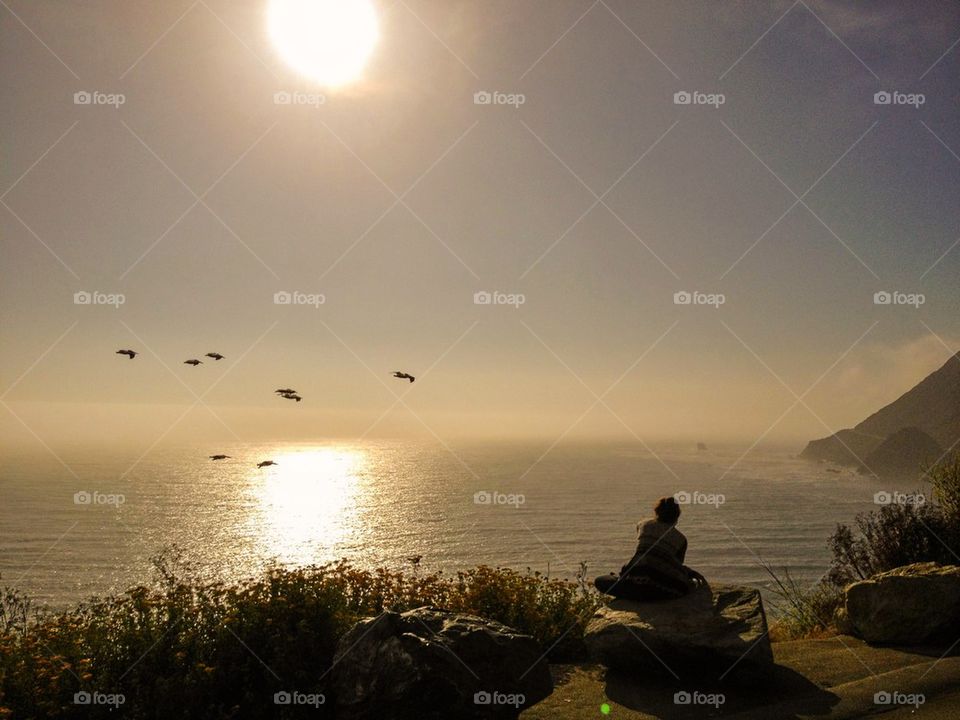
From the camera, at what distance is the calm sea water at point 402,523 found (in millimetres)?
48656

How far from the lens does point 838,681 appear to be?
782cm

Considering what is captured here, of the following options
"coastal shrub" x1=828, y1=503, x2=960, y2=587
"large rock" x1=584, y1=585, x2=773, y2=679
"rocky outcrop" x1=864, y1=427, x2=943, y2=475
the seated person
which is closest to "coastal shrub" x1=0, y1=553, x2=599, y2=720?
"large rock" x1=584, y1=585, x2=773, y2=679

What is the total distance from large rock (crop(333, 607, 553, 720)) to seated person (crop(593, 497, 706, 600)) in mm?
2646

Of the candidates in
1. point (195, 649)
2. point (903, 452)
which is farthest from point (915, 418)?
point (195, 649)

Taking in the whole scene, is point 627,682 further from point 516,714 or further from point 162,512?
point 162,512

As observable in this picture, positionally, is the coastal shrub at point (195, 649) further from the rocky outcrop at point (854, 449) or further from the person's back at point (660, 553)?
the rocky outcrop at point (854, 449)

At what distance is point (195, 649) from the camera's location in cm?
753

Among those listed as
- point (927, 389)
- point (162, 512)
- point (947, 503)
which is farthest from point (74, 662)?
point (927, 389)

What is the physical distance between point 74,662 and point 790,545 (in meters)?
62.5

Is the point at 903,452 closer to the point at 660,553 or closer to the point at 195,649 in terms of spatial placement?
the point at 660,553

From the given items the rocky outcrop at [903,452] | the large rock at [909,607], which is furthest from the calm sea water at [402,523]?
the rocky outcrop at [903,452]

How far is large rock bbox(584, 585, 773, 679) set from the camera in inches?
304

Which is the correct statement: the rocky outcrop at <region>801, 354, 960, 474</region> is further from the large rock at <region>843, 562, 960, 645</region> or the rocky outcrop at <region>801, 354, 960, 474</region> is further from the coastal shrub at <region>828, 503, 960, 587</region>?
the large rock at <region>843, 562, 960, 645</region>

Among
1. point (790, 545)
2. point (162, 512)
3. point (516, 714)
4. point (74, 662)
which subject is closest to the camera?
point (516, 714)
